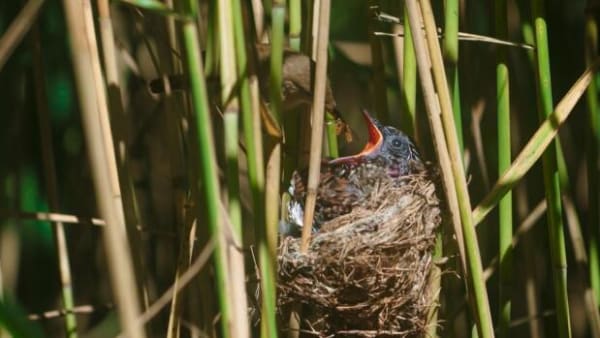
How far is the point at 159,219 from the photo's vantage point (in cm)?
248

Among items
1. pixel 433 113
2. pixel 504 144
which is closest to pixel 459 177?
pixel 433 113

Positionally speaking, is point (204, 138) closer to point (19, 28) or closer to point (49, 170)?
point (19, 28)

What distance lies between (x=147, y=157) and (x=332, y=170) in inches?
29.6

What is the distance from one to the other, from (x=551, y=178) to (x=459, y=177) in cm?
26

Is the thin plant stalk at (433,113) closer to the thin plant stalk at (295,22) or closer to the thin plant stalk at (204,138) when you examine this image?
the thin plant stalk at (295,22)

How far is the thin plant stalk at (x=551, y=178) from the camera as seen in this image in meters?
1.62

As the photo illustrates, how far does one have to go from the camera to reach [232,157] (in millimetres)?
1273

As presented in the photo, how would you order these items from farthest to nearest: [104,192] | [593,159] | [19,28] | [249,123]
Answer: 1. [593,159]
2. [249,123]
3. [19,28]
4. [104,192]

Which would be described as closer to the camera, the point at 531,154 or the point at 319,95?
the point at 319,95

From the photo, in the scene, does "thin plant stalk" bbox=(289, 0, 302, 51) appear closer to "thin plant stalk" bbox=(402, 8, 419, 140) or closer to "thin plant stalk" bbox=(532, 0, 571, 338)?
"thin plant stalk" bbox=(402, 8, 419, 140)

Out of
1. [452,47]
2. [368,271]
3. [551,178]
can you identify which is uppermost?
[452,47]

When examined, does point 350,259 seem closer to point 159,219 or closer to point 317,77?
point 317,77

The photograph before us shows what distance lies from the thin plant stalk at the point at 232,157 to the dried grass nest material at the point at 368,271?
0.30 meters

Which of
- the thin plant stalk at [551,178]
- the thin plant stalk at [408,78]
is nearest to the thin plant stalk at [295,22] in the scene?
the thin plant stalk at [408,78]
